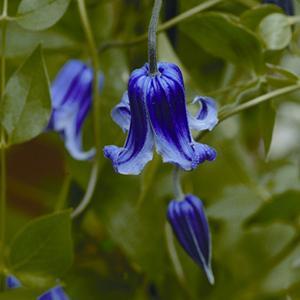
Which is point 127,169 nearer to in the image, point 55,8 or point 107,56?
point 55,8

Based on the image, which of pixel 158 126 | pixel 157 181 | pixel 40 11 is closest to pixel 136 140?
pixel 158 126

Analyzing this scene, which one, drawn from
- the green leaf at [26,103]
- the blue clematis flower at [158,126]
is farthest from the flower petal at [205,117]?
the green leaf at [26,103]

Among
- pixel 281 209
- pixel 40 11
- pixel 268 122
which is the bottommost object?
pixel 281 209

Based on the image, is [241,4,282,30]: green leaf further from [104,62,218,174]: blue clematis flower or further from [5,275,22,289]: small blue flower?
[5,275,22,289]: small blue flower

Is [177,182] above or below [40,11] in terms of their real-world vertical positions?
below

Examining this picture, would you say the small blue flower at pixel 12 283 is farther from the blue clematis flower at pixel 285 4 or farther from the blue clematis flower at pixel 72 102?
the blue clematis flower at pixel 285 4

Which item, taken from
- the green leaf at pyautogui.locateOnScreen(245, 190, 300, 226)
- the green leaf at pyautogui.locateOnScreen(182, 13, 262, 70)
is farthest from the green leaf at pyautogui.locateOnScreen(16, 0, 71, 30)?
the green leaf at pyautogui.locateOnScreen(245, 190, 300, 226)

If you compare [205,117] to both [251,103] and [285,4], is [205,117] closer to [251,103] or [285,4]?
[251,103]

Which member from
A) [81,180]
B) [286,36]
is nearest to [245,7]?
[286,36]
